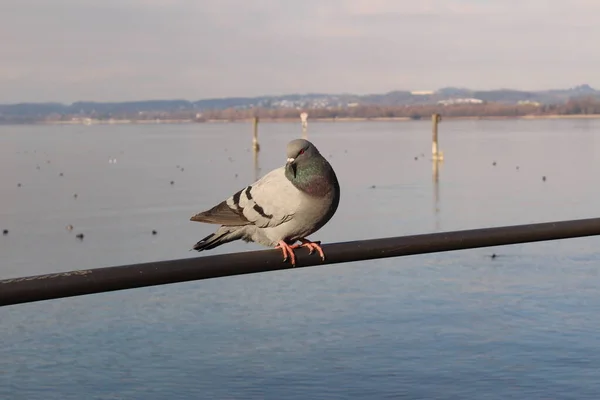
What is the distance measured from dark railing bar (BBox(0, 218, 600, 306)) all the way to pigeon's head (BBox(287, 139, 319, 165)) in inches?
31.1

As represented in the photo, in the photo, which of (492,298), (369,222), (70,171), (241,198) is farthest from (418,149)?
(241,198)

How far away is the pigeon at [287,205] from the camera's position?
584 centimetres

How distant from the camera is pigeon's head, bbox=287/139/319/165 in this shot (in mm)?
5836

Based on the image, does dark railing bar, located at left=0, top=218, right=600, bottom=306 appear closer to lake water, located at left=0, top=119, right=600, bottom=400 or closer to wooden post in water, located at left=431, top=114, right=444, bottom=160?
lake water, located at left=0, top=119, right=600, bottom=400

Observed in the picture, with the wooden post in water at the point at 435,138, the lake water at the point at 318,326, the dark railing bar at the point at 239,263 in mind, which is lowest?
the lake water at the point at 318,326

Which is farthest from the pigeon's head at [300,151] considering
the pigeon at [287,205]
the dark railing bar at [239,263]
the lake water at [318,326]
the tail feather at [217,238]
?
the lake water at [318,326]

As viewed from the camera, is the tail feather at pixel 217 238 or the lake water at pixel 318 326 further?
the lake water at pixel 318 326

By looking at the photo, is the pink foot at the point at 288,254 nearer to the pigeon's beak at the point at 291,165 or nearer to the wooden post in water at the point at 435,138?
the pigeon's beak at the point at 291,165

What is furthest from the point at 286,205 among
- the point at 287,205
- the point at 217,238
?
the point at 217,238

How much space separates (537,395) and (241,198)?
13344mm

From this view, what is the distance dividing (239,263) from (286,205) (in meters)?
1.68

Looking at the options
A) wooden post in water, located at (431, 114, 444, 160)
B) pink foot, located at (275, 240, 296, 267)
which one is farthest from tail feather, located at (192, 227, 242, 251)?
wooden post in water, located at (431, 114, 444, 160)

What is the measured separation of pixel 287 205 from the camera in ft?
19.8

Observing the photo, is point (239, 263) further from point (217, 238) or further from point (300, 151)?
point (217, 238)
